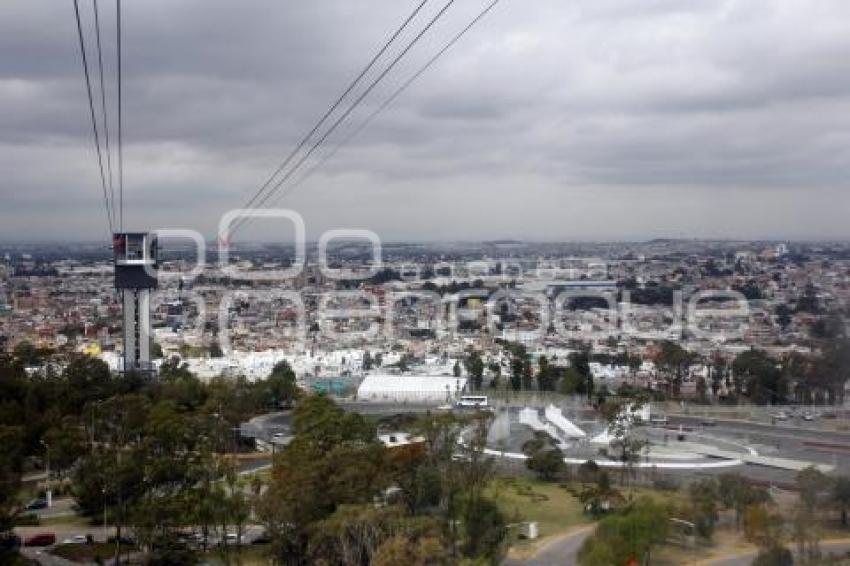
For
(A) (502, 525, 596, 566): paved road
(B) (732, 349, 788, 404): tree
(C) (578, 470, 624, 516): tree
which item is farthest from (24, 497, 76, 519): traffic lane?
(B) (732, 349, 788, 404): tree

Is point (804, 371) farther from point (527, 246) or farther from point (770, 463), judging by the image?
point (527, 246)

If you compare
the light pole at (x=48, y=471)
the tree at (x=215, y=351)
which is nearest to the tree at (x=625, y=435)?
the light pole at (x=48, y=471)

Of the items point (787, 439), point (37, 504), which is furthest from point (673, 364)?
point (37, 504)

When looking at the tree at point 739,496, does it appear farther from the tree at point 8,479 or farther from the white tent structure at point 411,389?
the white tent structure at point 411,389

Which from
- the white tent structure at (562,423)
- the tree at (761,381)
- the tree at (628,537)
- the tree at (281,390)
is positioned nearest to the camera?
the tree at (628,537)

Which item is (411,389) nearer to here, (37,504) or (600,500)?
(37,504)

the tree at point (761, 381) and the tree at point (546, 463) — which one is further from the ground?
the tree at point (761, 381)
